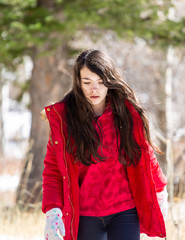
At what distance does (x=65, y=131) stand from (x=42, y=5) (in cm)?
485

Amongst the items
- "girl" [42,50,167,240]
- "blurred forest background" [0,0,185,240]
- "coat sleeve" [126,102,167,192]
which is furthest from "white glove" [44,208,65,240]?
"blurred forest background" [0,0,185,240]

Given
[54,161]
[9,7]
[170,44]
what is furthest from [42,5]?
[54,161]

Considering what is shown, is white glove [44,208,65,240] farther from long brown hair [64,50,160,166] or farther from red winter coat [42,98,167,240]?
long brown hair [64,50,160,166]

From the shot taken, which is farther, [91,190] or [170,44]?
[170,44]

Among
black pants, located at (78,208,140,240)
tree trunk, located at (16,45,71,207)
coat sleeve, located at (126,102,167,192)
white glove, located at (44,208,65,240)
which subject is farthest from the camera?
tree trunk, located at (16,45,71,207)

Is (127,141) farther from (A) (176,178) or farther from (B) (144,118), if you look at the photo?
(A) (176,178)

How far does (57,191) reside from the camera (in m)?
2.36

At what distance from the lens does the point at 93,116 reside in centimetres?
253

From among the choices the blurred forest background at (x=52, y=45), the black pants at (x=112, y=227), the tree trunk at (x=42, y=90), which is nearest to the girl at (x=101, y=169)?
the black pants at (x=112, y=227)

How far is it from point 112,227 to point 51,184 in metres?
0.43

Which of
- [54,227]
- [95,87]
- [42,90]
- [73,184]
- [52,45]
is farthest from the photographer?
[42,90]

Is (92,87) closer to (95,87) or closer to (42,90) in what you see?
(95,87)

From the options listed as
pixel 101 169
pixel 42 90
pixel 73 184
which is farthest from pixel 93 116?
pixel 42 90

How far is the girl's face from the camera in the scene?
245cm
